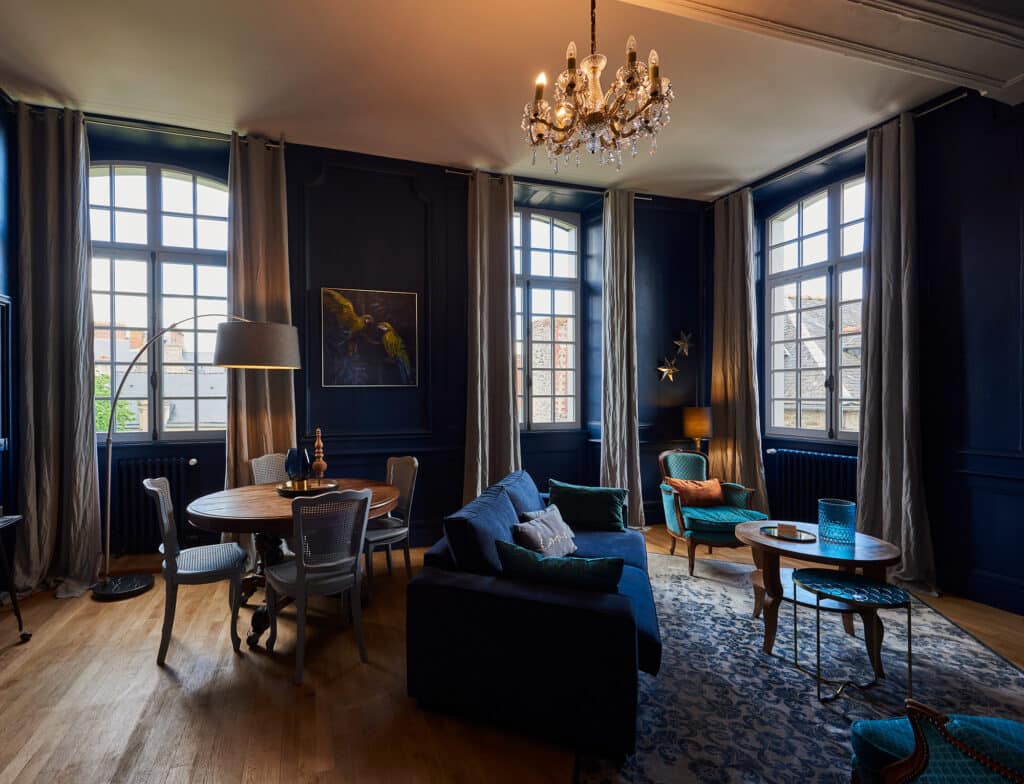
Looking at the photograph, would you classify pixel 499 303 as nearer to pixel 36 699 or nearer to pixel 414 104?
pixel 414 104

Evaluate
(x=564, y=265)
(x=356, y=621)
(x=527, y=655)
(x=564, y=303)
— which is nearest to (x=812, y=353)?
(x=564, y=303)

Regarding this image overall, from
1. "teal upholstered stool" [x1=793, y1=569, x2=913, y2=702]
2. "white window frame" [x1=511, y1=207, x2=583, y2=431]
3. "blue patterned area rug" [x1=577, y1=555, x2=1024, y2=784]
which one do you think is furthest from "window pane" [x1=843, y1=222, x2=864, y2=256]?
"teal upholstered stool" [x1=793, y1=569, x2=913, y2=702]

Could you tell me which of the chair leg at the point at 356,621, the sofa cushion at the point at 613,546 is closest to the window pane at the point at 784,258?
the sofa cushion at the point at 613,546

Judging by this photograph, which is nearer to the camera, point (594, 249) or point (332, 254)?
point (332, 254)

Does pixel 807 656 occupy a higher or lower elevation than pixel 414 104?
lower

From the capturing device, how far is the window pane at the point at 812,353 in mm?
4758

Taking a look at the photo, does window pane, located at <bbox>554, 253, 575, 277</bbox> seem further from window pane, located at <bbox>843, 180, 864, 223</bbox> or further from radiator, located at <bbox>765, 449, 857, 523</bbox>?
radiator, located at <bbox>765, 449, 857, 523</bbox>

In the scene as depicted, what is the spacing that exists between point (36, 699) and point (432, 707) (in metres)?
1.76

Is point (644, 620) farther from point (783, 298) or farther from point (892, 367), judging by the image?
point (783, 298)

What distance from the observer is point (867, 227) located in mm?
3934

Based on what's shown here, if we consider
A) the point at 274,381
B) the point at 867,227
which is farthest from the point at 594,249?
the point at 274,381

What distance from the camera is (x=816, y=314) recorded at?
4.83m

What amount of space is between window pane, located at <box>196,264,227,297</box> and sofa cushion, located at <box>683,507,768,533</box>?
4.26m

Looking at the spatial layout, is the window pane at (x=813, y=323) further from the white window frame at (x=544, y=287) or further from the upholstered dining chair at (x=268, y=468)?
the upholstered dining chair at (x=268, y=468)
